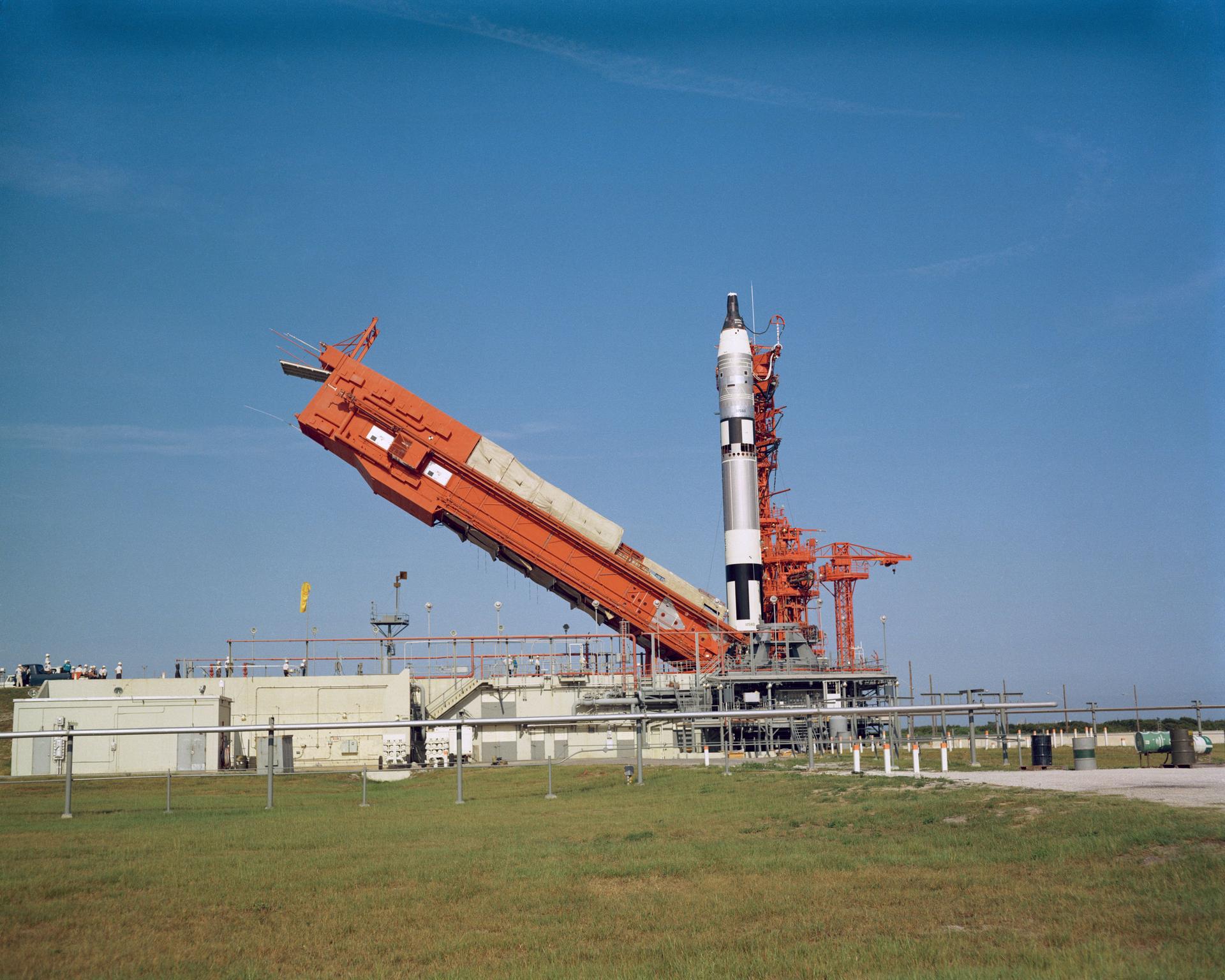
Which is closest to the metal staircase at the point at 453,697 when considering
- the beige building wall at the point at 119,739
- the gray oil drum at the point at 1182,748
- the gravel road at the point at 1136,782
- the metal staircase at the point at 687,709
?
the metal staircase at the point at 687,709

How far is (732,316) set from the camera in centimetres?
5444

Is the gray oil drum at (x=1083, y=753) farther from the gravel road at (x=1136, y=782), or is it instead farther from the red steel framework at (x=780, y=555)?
the red steel framework at (x=780, y=555)

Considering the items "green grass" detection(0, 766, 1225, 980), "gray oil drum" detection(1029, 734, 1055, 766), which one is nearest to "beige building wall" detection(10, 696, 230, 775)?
"green grass" detection(0, 766, 1225, 980)

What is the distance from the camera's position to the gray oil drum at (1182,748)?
22641 millimetres

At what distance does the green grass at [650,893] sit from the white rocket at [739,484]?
32839 mm

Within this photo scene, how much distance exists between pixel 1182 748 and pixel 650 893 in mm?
16726

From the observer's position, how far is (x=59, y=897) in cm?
1090

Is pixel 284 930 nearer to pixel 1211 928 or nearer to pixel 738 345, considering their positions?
Result: pixel 1211 928

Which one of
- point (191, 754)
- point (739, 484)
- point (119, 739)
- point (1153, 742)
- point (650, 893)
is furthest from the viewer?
point (739, 484)

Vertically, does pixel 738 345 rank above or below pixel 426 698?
above

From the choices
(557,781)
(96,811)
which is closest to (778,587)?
(557,781)

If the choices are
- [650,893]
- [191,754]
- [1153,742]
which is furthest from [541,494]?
[650,893]

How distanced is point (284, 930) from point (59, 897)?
9.97ft

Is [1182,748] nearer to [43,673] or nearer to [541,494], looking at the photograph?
[541,494]
